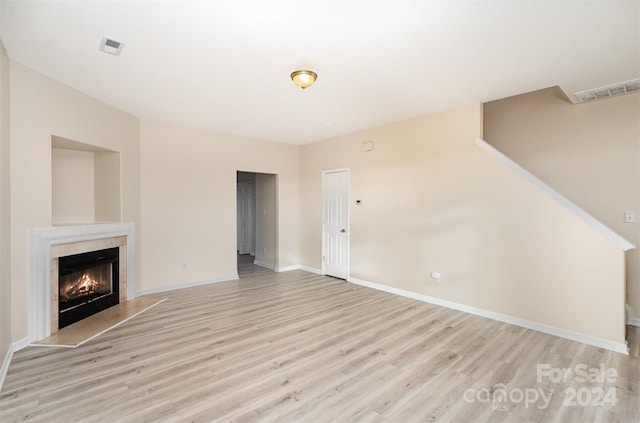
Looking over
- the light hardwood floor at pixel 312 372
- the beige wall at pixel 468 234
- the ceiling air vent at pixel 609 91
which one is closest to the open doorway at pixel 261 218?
the beige wall at pixel 468 234

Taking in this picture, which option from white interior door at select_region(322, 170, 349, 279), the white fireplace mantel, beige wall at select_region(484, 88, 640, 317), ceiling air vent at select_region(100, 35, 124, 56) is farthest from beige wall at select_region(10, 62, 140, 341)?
beige wall at select_region(484, 88, 640, 317)

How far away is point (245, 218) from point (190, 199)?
352cm

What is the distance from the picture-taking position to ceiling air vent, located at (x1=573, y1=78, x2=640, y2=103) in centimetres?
311

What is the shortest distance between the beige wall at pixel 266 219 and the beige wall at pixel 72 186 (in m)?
3.18

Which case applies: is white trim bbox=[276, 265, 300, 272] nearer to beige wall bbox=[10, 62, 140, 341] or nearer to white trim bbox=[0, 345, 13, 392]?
beige wall bbox=[10, 62, 140, 341]

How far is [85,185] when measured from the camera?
4.13 metres

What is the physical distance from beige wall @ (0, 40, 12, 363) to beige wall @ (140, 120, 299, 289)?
1.88 metres

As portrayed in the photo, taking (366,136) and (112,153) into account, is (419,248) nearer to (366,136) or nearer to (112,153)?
(366,136)

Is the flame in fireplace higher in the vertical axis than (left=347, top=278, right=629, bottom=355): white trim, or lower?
higher

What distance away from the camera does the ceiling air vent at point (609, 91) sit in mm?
3114

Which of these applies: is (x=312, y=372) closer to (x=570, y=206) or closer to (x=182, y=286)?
(x=570, y=206)

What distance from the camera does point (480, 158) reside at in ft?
12.3

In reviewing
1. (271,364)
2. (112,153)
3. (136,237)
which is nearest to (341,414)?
(271,364)

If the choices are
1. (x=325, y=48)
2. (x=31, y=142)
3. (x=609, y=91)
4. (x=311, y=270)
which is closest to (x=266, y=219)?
(x=311, y=270)
